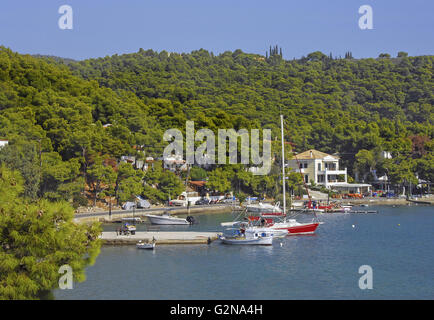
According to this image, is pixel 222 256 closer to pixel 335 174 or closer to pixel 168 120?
pixel 168 120

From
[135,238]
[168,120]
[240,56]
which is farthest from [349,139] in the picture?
[240,56]

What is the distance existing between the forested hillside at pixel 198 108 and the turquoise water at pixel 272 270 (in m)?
14.0

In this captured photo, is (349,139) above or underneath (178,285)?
above

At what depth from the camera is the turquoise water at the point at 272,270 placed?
898 inches

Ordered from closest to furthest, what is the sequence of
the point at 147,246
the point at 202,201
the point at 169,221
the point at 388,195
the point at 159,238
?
the point at 147,246 < the point at 159,238 < the point at 169,221 < the point at 202,201 < the point at 388,195

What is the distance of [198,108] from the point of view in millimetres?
82562

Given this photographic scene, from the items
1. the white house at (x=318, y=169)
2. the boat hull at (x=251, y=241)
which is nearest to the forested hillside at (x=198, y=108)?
the white house at (x=318, y=169)

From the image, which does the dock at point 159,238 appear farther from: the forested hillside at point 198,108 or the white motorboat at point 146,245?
the forested hillside at point 198,108

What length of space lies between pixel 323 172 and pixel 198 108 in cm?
2080

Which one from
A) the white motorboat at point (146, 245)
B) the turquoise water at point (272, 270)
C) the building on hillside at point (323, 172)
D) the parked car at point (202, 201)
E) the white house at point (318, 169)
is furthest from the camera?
the white house at point (318, 169)

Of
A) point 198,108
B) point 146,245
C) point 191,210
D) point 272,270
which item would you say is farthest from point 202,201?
point 272,270

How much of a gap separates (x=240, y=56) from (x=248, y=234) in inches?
5255

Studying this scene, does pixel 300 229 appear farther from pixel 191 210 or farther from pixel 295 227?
pixel 191 210
